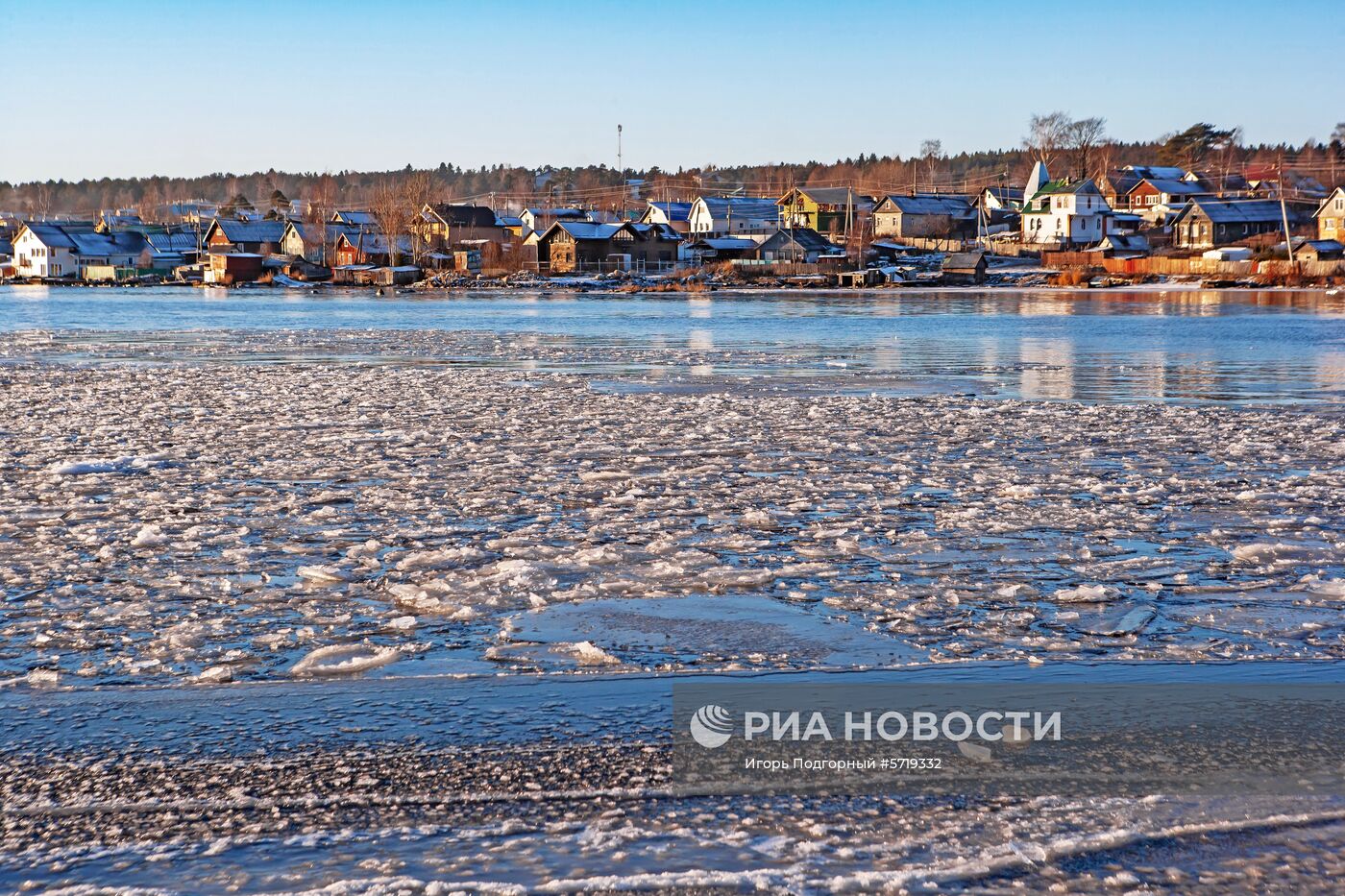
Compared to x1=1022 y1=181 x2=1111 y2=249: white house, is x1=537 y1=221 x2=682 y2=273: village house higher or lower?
lower

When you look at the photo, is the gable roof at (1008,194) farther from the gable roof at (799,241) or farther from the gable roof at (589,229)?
the gable roof at (589,229)

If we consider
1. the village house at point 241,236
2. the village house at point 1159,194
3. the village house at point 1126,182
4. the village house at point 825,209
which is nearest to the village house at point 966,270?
the village house at point 825,209

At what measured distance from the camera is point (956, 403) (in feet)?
41.7

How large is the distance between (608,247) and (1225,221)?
138ft

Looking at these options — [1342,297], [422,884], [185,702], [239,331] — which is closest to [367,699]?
[185,702]

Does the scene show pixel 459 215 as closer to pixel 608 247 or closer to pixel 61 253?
pixel 608 247

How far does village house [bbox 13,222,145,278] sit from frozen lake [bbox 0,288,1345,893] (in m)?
103

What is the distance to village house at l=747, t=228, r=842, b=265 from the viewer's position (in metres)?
87.0

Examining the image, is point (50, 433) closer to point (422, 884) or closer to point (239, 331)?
point (422, 884)

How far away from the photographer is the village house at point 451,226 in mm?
106500

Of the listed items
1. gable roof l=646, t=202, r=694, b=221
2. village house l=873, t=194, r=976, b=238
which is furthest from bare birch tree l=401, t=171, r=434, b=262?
village house l=873, t=194, r=976, b=238

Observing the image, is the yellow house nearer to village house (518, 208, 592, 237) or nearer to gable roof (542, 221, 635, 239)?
gable roof (542, 221, 635, 239)

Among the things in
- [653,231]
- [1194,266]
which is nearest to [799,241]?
[653,231]

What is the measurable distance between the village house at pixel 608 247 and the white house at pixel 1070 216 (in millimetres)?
28602
